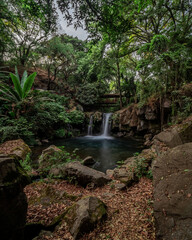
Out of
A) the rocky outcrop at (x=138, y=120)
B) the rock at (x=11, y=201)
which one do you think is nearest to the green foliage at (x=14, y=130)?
the rock at (x=11, y=201)

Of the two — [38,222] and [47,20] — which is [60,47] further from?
[38,222]

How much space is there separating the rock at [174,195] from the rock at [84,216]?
34.1 inches

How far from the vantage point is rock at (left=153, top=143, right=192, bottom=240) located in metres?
1.35

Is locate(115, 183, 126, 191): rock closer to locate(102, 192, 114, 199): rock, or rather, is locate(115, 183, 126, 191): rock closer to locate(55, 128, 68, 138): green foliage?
locate(102, 192, 114, 199): rock

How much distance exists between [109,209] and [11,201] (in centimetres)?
172

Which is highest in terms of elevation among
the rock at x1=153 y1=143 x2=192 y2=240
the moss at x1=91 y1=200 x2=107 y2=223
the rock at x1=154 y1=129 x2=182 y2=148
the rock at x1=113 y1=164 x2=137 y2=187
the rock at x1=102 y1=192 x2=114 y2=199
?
the rock at x1=154 y1=129 x2=182 y2=148

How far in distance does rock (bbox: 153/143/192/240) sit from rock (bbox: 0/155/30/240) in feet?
5.18

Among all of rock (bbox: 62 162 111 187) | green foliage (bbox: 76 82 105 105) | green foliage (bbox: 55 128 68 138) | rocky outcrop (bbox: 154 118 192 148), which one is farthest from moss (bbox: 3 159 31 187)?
green foliage (bbox: 76 82 105 105)

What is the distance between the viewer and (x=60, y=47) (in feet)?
40.5

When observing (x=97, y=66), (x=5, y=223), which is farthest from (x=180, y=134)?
(x=97, y=66)

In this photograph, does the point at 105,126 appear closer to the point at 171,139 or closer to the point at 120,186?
the point at 171,139

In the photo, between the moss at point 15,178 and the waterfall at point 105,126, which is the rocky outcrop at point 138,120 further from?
the moss at point 15,178

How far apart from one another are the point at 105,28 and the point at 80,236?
3.65 meters

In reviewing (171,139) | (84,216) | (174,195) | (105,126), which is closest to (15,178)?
(84,216)
